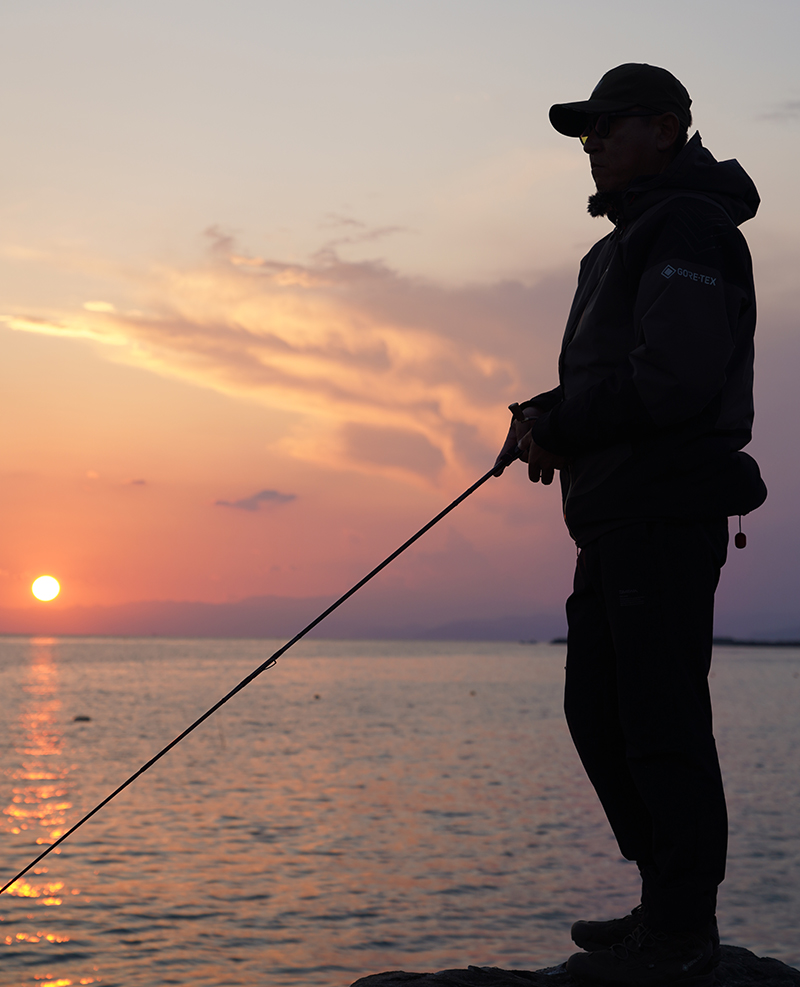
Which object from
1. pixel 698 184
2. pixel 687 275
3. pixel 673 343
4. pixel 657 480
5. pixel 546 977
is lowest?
pixel 546 977

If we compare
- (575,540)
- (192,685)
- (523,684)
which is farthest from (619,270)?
(523,684)

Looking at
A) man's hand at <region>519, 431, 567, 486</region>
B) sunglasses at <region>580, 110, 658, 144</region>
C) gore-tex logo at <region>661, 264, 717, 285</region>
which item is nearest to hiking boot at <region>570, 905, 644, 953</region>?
man's hand at <region>519, 431, 567, 486</region>

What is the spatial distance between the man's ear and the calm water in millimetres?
8426

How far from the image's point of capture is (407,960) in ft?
33.6

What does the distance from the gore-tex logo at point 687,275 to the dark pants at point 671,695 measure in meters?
0.77

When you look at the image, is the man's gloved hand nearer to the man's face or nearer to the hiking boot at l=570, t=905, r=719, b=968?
the man's face

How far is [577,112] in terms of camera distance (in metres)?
3.57

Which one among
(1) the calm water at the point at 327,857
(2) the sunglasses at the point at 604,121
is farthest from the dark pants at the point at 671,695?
(1) the calm water at the point at 327,857

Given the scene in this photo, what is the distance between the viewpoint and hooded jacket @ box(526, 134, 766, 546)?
3.19m

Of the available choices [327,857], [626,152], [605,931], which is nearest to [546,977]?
[605,931]

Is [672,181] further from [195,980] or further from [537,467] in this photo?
[195,980]

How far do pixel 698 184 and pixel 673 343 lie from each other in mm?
680

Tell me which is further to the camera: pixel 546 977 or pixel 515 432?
pixel 515 432

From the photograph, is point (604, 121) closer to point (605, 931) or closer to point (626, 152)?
point (626, 152)
